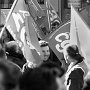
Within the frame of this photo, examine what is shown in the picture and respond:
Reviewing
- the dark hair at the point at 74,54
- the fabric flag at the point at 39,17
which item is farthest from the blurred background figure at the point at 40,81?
the fabric flag at the point at 39,17

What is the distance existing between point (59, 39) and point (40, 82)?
4635 mm

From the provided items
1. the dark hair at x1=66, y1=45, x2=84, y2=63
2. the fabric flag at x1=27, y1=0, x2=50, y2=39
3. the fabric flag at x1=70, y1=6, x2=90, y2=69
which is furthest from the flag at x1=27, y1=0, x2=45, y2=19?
the dark hair at x1=66, y1=45, x2=84, y2=63

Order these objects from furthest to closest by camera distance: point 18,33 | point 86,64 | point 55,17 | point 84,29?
point 55,17, point 18,33, point 84,29, point 86,64

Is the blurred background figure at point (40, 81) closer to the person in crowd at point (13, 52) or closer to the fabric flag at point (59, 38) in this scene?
the person in crowd at point (13, 52)

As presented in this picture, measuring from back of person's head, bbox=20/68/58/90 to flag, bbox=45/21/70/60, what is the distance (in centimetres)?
449

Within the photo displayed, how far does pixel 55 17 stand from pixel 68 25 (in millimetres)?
4073

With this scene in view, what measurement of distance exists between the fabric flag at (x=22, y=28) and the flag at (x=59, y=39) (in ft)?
1.88

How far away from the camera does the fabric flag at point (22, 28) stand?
21.4ft

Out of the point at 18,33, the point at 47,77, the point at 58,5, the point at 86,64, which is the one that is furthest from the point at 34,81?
the point at 58,5

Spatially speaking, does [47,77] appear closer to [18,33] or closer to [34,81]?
[34,81]

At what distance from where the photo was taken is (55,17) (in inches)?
446

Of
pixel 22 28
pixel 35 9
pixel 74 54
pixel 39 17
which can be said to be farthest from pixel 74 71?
pixel 39 17

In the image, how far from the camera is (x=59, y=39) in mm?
7238

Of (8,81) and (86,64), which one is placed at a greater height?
(8,81)
